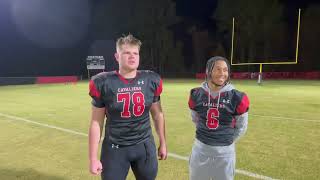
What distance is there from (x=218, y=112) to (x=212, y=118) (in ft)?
0.29

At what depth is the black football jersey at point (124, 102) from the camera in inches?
138

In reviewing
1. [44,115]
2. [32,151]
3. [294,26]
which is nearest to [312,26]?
[294,26]

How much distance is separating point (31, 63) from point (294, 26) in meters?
32.0

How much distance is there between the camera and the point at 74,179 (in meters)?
5.61

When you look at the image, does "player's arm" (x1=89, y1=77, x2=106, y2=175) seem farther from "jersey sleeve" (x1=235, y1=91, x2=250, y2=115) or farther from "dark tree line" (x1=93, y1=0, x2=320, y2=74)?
"dark tree line" (x1=93, y1=0, x2=320, y2=74)

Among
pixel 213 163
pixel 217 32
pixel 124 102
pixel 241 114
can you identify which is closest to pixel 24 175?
pixel 124 102

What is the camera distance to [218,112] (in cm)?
373

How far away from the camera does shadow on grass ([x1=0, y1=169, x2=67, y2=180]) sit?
5.68m

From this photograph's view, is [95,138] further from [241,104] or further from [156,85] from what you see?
[241,104]

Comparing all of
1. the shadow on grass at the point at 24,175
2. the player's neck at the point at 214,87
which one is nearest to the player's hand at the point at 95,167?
the player's neck at the point at 214,87

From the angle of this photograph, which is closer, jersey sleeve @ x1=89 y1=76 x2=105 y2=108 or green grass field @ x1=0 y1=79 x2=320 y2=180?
jersey sleeve @ x1=89 y1=76 x2=105 y2=108

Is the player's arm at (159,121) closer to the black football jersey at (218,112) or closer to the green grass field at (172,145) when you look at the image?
the black football jersey at (218,112)

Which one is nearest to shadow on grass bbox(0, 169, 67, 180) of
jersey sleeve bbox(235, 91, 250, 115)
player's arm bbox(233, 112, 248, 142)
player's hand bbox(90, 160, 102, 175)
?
player's hand bbox(90, 160, 102, 175)

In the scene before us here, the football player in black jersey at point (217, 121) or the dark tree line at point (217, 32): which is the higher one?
the dark tree line at point (217, 32)
